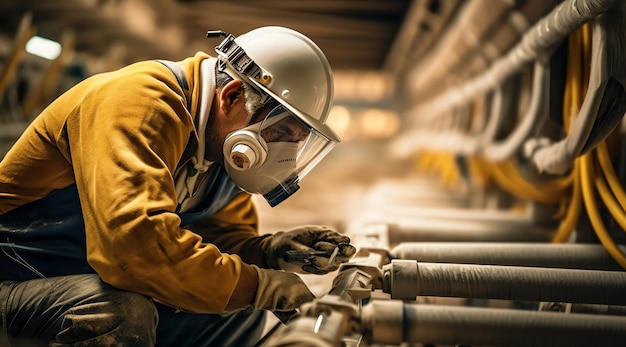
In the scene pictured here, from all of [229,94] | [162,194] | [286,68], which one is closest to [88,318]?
[162,194]

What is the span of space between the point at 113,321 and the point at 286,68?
2.34ft

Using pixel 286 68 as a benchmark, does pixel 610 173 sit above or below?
below

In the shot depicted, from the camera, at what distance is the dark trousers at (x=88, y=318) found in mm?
1482

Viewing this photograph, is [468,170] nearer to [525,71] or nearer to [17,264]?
[525,71]

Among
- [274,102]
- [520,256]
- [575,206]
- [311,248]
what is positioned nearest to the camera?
[274,102]

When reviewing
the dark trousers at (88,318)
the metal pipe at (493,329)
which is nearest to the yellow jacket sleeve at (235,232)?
the dark trousers at (88,318)

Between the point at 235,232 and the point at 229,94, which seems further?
the point at 235,232

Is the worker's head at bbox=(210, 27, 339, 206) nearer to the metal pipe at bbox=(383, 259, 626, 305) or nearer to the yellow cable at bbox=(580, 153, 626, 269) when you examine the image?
the metal pipe at bbox=(383, 259, 626, 305)

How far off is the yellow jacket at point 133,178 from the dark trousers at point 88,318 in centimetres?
6

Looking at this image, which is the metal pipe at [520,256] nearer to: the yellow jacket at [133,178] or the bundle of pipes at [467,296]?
the bundle of pipes at [467,296]

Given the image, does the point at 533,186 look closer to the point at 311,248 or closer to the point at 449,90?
the point at 311,248

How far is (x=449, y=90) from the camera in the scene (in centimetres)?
599

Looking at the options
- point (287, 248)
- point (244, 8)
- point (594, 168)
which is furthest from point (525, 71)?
point (244, 8)

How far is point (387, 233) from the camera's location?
2.47m
